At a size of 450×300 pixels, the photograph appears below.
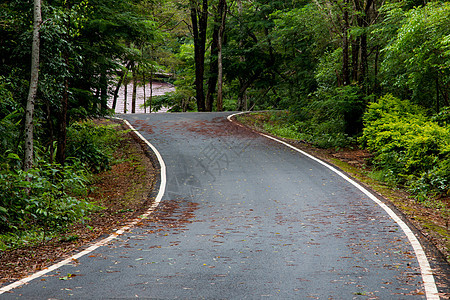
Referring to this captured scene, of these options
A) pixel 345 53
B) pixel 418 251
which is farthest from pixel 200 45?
pixel 418 251

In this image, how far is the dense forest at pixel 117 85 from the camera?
9805 millimetres

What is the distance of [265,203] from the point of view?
10773 millimetres

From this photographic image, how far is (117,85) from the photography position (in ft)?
63.1

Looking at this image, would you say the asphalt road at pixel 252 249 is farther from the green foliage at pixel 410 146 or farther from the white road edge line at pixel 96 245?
the green foliage at pixel 410 146

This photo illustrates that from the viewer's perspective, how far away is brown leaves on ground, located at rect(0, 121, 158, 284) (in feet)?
21.5

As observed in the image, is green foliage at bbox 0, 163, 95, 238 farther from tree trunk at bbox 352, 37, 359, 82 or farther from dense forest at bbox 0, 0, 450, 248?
tree trunk at bbox 352, 37, 359, 82

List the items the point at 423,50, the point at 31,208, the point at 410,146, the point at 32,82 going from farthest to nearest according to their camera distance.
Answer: the point at 423,50, the point at 410,146, the point at 32,82, the point at 31,208

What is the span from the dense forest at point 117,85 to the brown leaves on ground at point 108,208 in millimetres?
636

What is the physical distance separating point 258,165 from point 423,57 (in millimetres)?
7076

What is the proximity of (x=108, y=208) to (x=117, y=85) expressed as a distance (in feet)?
31.2

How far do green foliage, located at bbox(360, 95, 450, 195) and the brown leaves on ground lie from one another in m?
8.29

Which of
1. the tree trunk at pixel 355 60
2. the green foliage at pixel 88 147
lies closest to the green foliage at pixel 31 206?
the green foliage at pixel 88 147

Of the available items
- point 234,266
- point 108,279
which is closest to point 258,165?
point 234,266

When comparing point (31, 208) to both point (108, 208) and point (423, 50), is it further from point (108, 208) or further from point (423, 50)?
point (423, 50)
